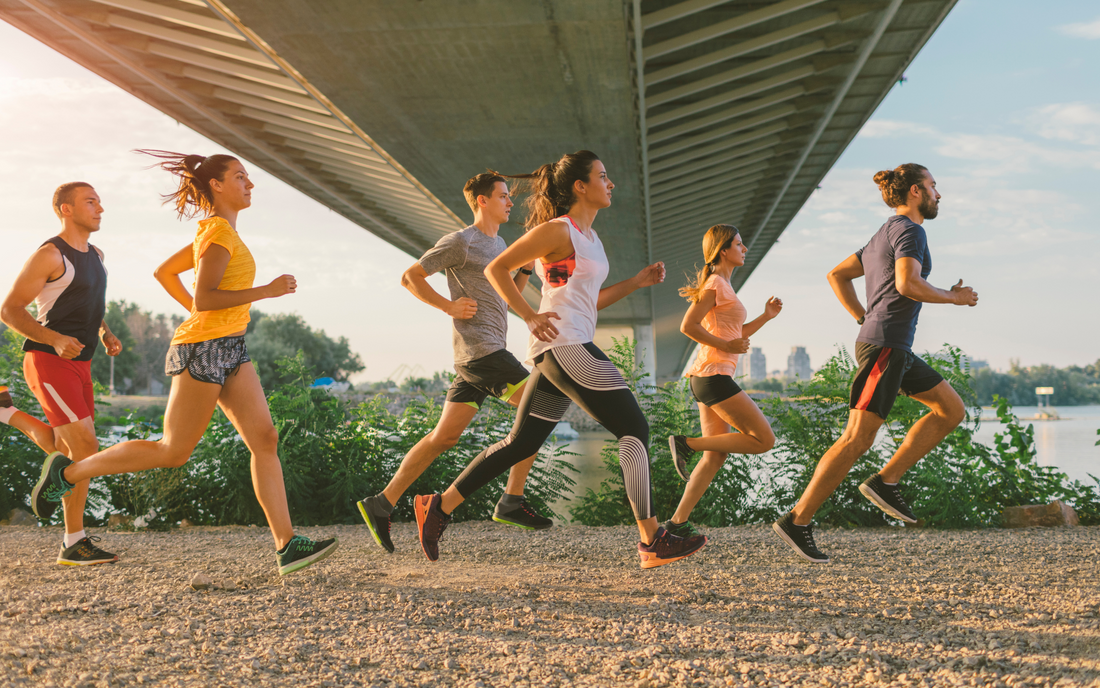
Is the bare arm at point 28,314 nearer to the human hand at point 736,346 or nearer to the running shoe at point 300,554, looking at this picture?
the running shoe at point 300,554

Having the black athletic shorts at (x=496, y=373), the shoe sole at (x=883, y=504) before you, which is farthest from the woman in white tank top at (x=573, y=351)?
the shoe sole at (x=883, y=504)

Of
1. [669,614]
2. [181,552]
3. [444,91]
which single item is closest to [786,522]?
[669,614]

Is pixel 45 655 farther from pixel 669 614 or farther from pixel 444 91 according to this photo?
pixel 444 91

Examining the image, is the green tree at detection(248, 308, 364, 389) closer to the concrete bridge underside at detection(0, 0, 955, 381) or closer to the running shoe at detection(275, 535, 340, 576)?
the concrete bridge underside at detection(0, 0, 955, 381)

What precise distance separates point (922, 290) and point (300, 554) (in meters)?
3.31

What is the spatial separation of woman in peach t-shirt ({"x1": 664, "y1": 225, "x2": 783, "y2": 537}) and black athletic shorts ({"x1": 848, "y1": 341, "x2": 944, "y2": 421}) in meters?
0.60

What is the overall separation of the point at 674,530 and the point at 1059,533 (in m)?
2.68

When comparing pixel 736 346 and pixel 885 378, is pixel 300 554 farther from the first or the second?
pixel 885 378

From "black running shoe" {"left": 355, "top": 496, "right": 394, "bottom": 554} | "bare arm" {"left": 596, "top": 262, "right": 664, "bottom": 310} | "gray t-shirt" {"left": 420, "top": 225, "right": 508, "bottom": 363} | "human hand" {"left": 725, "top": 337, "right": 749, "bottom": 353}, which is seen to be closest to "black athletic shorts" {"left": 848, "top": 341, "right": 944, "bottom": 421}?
"human hand" {"left": 725, "top": 337, "right": 749, "bottom": 353}

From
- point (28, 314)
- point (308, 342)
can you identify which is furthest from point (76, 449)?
point (308, 342)

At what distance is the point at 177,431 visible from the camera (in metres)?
3.62

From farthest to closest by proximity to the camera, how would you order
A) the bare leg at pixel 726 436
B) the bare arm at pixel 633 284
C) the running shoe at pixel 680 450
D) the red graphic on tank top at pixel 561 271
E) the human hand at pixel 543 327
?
the running shoe at pixel 680 450 → the bare leg at pixel 726 436 → the bare arm at pixel 633 284 → the red graphic on tank top at pixel 561 271 → the human hand at pixel 543 327

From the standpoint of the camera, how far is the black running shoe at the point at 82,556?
448 centimetres

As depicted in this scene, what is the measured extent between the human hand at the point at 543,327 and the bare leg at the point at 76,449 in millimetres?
2702
